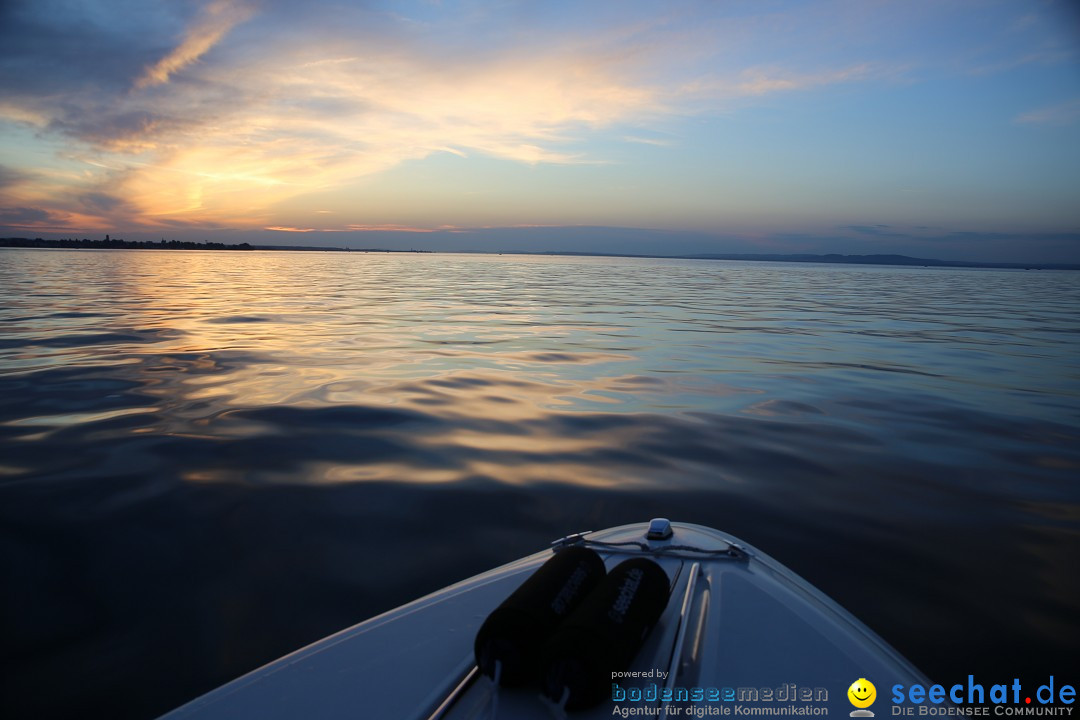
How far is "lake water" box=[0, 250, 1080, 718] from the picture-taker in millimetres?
2852

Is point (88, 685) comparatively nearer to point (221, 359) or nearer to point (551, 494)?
point (551, 494)

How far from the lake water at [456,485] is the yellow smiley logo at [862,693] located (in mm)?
1266

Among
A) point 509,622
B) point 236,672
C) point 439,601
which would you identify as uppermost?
point 509,622

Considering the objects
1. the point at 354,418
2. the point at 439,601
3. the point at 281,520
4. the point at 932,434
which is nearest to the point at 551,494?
the point at 281,520

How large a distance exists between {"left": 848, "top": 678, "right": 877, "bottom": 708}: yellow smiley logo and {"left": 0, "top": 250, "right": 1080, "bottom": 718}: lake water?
49.8 inches

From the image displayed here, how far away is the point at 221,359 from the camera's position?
9.13 meters

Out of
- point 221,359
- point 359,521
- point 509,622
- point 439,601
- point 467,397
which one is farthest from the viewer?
point 221,359

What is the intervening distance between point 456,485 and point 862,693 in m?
3.20

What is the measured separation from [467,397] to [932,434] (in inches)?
188

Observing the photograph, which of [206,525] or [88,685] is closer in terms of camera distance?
[88,685]

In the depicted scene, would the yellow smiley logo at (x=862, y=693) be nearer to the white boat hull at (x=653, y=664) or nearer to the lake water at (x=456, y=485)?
the white boat hull at (x=653, y=664)

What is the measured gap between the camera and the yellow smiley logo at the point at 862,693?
5.40 ft

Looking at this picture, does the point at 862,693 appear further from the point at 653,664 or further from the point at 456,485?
the point at 456,485

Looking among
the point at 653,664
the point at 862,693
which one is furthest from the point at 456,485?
the point at 862,693
